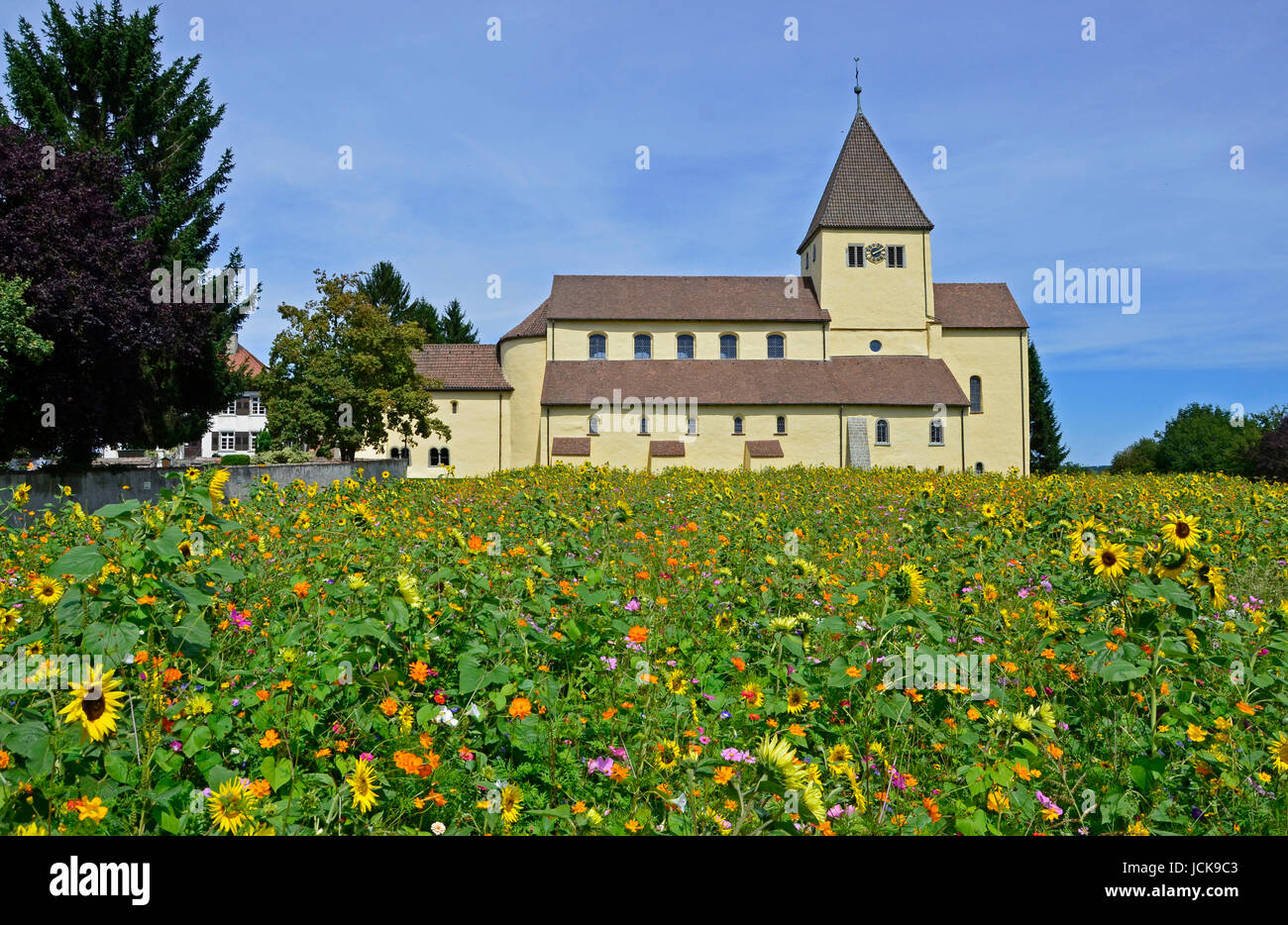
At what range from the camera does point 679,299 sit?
43156 mm

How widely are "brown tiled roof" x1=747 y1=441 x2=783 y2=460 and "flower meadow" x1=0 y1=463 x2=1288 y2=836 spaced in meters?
32.2

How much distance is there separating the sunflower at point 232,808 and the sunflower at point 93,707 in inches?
15.7

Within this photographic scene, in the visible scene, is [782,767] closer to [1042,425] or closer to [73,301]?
[73,301]

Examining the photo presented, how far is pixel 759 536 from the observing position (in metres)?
6.87

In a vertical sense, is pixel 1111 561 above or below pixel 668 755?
above

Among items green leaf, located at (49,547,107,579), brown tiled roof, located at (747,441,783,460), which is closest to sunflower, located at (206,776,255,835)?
green leaf, located at (49,547,107,579)

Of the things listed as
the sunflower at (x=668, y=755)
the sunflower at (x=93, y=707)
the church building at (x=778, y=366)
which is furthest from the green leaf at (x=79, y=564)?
the church building at (x=778, y=366)

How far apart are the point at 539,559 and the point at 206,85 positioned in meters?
34.3

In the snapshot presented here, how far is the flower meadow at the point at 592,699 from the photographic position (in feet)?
8.00

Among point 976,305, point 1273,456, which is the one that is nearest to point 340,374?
point 976,305

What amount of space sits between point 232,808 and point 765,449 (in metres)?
36.2

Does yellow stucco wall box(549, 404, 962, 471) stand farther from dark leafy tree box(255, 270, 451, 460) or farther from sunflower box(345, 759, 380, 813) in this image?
sunflower box(345, 759, 380, 813)
